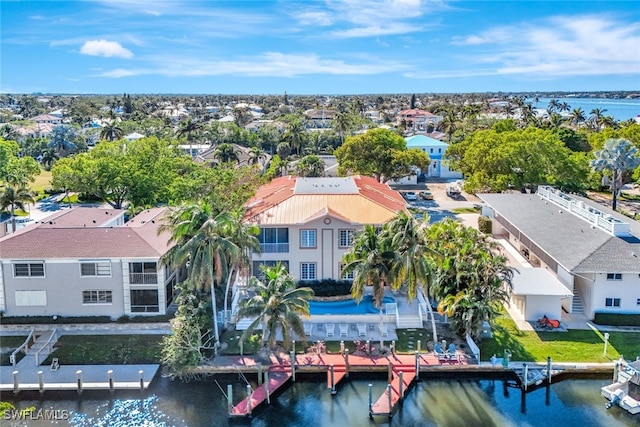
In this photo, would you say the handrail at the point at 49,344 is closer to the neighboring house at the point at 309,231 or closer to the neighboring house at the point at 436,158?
the neighboring house at the point at 309,231

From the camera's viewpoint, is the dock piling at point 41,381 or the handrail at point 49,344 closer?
the dock piling at point 41,381

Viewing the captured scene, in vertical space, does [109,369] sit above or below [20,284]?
below

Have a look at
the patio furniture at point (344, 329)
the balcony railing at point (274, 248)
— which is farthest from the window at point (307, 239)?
the patio furniture at point (344, 329)

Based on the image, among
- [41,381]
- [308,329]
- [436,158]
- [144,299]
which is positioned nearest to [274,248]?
[308,329]

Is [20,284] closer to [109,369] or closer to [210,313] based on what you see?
[109,369]

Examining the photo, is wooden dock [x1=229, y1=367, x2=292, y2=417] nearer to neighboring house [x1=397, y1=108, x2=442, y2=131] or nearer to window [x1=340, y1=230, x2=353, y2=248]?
window [x1=340, y1=230, x2=353, y2=248]

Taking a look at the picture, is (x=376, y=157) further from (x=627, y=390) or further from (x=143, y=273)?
(x=627, y=390)

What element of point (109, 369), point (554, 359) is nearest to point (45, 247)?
point (109, 369)
